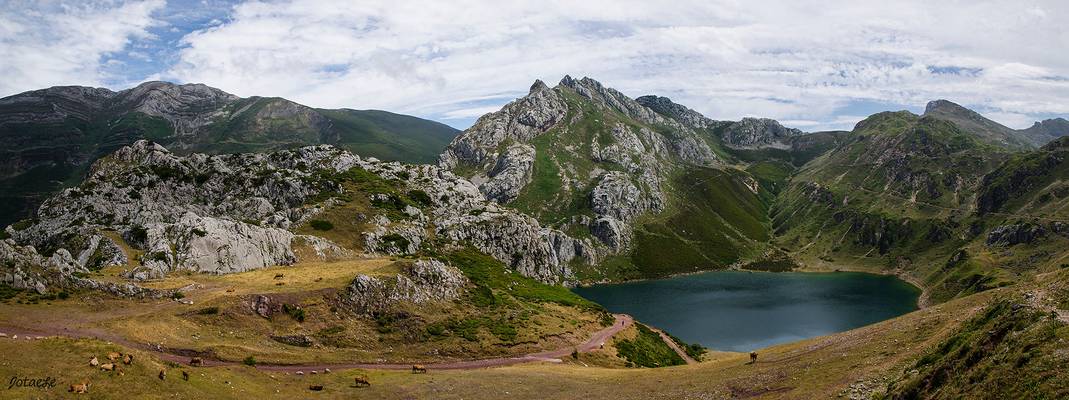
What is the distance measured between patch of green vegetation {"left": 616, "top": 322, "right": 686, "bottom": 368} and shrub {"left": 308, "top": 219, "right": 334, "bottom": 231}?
67.1 metres

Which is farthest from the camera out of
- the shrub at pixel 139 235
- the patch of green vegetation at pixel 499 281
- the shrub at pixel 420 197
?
the shrub at pixel 420 197

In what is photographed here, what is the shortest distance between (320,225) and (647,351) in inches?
2856

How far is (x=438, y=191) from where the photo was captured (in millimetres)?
A: 166250

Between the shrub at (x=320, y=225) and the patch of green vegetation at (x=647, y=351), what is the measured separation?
67068mm

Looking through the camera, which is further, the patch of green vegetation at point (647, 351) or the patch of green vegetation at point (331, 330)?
the patch of green vegetation at point (647, 351)

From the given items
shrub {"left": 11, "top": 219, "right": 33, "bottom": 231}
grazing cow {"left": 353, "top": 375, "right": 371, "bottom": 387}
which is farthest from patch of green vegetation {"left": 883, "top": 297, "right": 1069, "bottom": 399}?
shrub {"left": 11, "top": 219, "right": 33, "bottom": 231}

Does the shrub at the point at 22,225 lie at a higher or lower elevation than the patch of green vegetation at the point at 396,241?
higher

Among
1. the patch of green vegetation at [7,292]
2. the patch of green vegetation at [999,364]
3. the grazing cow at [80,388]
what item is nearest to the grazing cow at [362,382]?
the grazing cow at [80,388]

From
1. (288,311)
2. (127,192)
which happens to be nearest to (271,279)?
(288,311)

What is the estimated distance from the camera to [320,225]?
380 feet

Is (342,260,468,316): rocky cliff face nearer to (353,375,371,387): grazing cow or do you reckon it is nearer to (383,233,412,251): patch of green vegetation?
(353,375,371,387): grazing cow

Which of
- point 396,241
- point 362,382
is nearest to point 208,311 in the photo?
point 362,382

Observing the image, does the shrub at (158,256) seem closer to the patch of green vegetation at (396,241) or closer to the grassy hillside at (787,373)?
the grassy hillside at (787,373)

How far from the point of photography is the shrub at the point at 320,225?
378 feet
